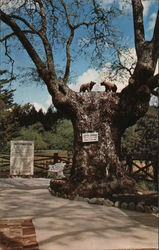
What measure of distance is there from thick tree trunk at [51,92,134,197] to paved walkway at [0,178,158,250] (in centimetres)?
61

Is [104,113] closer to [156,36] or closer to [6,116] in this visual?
[156,36]

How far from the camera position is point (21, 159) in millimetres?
12391

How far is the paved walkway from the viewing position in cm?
309

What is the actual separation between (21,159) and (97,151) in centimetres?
706

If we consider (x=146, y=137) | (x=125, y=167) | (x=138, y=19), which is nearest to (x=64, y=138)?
(x=146, y=137)

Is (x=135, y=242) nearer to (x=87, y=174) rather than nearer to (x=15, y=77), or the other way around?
(x=87, y=174)

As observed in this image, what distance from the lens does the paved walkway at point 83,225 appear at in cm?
309

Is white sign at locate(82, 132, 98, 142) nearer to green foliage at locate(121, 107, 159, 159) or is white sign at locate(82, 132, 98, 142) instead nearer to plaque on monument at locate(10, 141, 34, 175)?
green foliage at locate(121, 107, 159, 159)

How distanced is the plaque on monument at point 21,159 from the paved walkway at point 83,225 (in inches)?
260

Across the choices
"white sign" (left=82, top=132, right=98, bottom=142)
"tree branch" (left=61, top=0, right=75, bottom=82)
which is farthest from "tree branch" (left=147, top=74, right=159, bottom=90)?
"tree branch" (left=61, top=0, right=75, bottom=82)

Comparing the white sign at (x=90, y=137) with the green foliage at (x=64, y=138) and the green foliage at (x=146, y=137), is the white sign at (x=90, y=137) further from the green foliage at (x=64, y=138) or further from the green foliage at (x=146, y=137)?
the green foliage at (x=64, y=138)

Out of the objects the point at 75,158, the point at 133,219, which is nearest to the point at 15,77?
the point at 75,158

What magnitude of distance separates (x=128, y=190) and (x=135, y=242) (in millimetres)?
2688

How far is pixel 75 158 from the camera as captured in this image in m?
6.67
